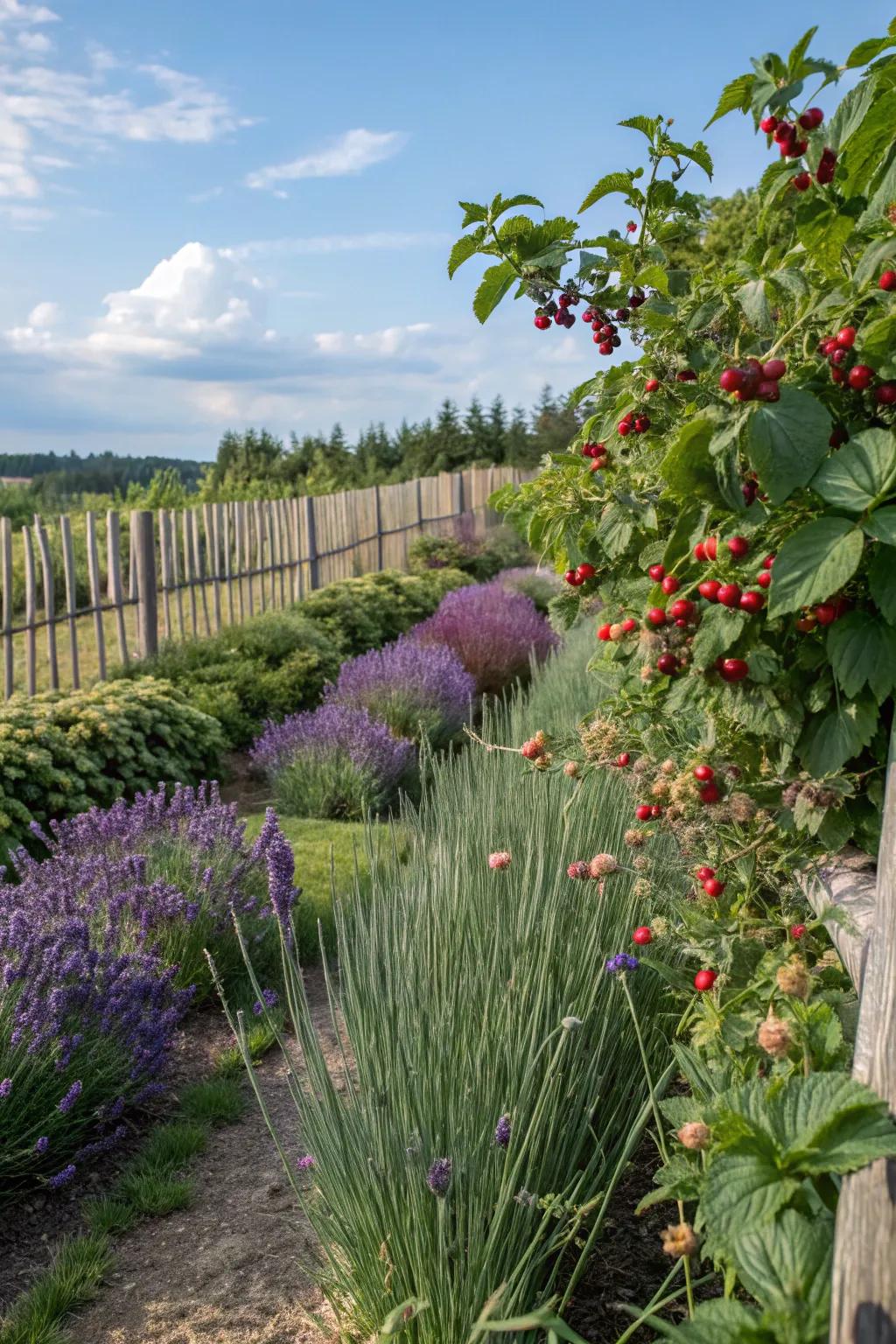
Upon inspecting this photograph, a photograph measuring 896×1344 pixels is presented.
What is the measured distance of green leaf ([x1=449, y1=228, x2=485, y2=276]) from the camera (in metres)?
2.02

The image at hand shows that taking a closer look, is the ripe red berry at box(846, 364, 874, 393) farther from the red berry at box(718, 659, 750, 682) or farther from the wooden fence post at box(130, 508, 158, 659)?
the wooden fence post at box(130, 508, 158, 659)

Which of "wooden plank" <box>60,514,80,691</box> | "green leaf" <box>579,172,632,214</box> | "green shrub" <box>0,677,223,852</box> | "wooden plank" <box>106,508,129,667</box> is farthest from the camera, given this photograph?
"wooden plank" <box>106,508,129,667</box>

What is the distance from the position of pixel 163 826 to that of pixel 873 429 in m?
4.06

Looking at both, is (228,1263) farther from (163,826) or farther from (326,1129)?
(163,826)

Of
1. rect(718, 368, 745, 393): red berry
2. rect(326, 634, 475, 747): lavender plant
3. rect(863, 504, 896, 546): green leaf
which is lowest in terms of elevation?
rect(326, 634, 475, 747): lavender plant

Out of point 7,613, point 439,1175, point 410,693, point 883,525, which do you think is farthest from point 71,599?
point 883,525

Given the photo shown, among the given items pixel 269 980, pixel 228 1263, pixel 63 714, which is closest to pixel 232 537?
pixel 63 714

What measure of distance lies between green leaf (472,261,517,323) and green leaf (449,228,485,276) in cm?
5

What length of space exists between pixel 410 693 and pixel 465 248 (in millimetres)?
5540

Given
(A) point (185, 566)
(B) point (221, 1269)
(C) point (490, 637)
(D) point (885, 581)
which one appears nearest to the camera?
(D) point (885, 581)

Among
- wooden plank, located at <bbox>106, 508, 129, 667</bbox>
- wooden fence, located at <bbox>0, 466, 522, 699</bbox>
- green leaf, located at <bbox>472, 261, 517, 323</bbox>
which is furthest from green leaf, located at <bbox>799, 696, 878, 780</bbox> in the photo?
wooden plank, located at <bbox>106, 508, 129, 667</bbox>

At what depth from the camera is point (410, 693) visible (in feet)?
24.5

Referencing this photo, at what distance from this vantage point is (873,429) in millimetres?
1405

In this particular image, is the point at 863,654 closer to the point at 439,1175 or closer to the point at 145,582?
the point at 439,1175
